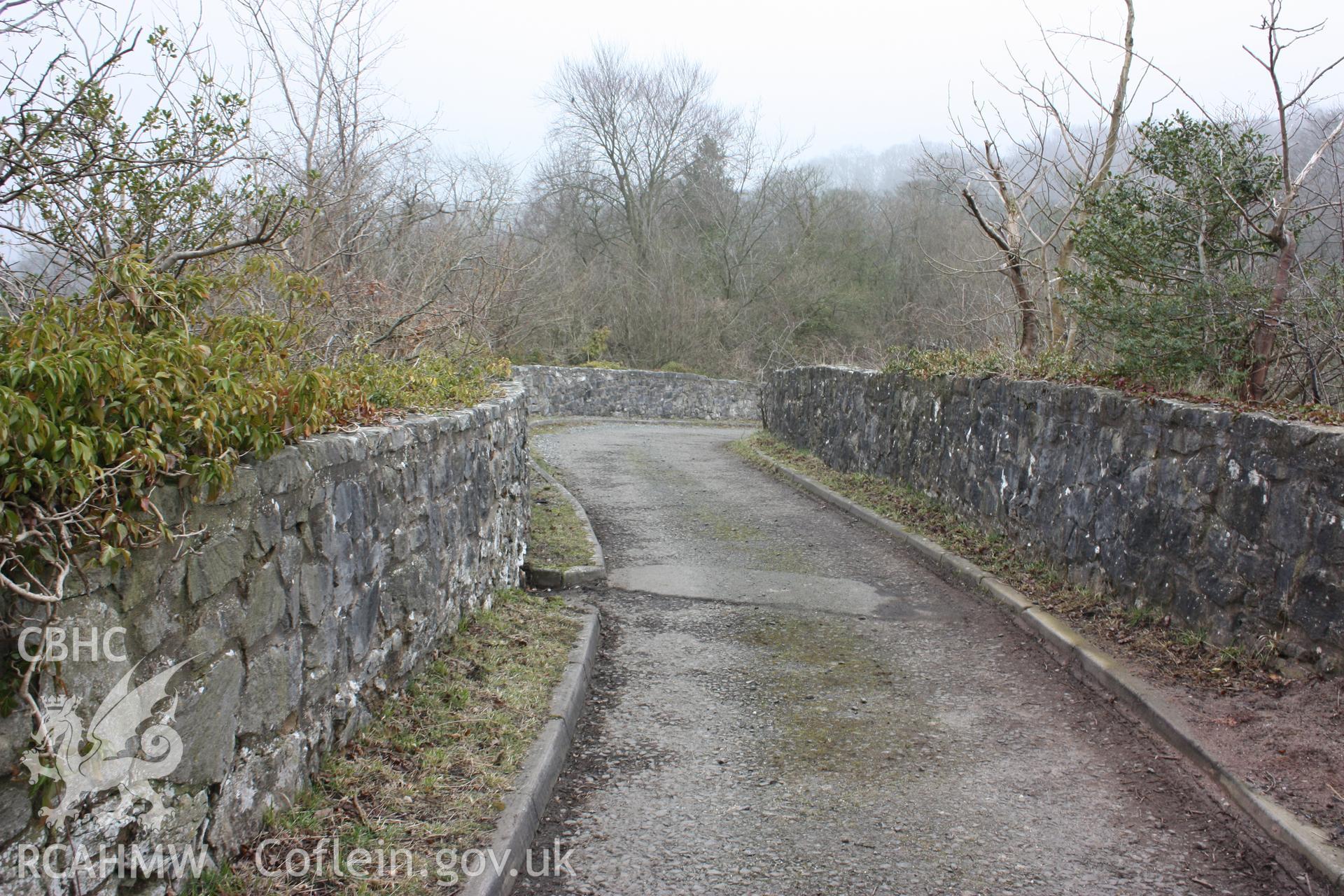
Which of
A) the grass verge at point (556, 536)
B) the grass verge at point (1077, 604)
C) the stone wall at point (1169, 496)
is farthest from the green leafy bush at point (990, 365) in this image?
the grass verge at point (556, 536)

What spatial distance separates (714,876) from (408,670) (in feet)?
6.51

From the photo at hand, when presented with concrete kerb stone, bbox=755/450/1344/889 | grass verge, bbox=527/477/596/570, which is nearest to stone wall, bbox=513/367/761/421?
grass verge, bbox=527/477/596/570

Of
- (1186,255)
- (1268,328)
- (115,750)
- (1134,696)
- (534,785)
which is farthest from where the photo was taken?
(1186,255)

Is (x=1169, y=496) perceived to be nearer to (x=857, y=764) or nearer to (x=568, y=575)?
(x=857, y=764)

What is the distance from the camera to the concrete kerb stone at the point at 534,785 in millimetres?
3420

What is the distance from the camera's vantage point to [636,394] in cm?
3048

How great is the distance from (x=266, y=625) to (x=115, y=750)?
805 millimetres

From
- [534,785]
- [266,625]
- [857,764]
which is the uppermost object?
[266,625]

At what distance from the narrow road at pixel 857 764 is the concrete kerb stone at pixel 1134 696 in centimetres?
10

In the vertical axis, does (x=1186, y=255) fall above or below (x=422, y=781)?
above

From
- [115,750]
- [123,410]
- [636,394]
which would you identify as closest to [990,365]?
[123,410]

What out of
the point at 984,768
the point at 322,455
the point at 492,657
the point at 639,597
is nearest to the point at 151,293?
the point at 322,455

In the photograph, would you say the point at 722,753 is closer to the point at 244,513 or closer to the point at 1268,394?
the point at 244,513

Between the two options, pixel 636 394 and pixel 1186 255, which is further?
pixel 636 394
